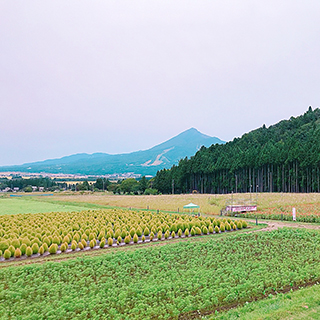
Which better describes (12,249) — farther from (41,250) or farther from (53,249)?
(53,249)

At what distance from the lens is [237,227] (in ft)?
63.2

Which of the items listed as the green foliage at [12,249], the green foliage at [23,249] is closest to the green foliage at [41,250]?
the green foliage at [23,249]

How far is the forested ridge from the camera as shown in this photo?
52438mm

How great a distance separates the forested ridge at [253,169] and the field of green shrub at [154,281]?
43891mm

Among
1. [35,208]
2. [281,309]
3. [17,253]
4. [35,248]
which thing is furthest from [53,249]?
[35,208]

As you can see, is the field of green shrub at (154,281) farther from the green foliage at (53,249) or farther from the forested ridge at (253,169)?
the forested ridge at (253,169)

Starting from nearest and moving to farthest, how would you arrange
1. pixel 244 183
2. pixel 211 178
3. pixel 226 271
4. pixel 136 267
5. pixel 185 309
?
pixel 185 309
pixel 226 271
pixel 136 267
pixel 244 183
pixel 211 178

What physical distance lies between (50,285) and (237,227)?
539 inches

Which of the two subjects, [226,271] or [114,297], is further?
[226,271]

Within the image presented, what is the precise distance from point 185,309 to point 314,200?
2855 cm

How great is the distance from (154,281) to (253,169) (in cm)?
5718

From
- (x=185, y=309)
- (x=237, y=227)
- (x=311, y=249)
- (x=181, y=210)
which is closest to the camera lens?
(x=185, y=309)

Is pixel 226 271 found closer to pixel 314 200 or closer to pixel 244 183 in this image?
pixel 314 200

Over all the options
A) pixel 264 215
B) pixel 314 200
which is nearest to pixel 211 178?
pixel 314 200
